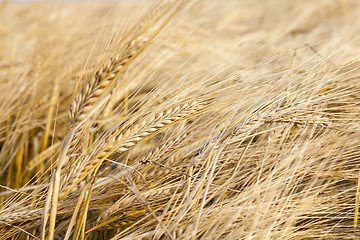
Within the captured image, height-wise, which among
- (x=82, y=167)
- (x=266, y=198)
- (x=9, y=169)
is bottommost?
(x=266, y=198)

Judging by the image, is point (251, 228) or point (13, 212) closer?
point (251, 228)

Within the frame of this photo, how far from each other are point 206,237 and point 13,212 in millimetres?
484

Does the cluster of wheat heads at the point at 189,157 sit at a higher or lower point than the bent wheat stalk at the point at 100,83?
lower

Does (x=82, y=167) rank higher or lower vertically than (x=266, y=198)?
higher

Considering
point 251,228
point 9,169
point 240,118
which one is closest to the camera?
point 251,228

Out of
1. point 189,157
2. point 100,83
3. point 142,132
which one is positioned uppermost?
point 100,83

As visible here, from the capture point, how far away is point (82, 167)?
0.68 m

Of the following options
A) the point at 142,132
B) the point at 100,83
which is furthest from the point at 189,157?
the point at 100,83

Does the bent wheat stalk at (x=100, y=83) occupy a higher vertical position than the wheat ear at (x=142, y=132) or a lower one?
higher

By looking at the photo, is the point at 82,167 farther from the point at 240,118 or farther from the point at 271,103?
the point at 271,103

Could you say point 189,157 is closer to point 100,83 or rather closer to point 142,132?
point 142,132

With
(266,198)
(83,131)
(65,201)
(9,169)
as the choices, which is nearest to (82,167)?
(83,131)

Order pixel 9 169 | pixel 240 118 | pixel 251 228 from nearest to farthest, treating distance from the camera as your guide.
A: 1. pixel 251 228
2. pixel 240 118
3. pixel 9 169

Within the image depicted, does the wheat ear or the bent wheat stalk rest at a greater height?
the bent wheat stalk
